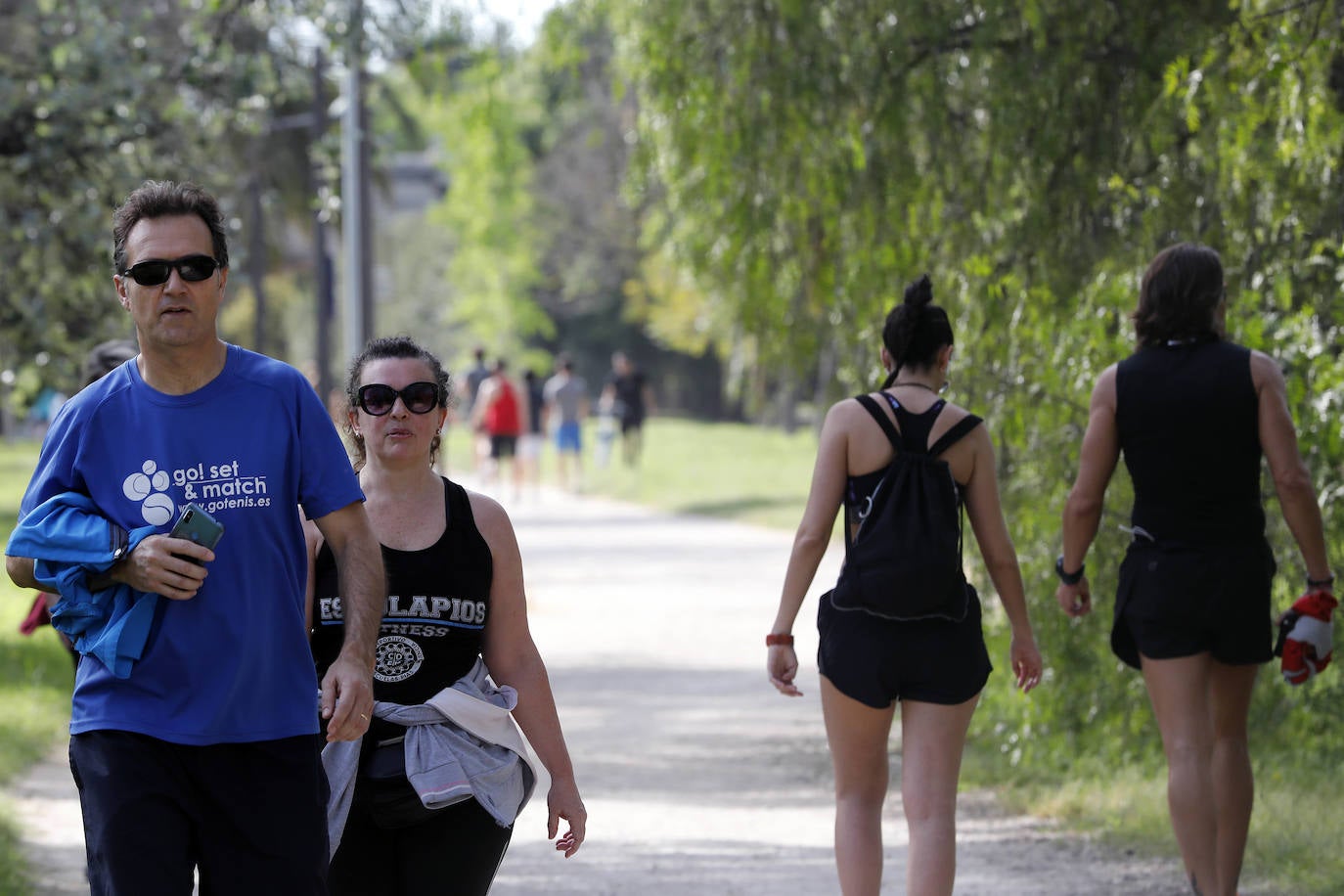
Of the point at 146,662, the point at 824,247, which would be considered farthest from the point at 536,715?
the point at 824,247

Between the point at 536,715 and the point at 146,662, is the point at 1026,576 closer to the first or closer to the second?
the point at 536,715

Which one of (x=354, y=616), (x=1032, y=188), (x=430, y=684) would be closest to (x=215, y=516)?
(x=354, y=616)

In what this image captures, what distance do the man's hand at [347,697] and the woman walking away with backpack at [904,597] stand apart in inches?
74.0

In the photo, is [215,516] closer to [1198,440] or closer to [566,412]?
[1198,440]

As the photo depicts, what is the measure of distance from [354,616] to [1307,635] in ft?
10.0

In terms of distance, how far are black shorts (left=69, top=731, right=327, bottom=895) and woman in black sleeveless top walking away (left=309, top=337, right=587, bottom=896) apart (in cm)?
35

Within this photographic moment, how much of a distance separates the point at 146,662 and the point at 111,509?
28 centimetres

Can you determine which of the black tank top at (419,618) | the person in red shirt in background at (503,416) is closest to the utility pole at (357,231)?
the person in red shirt in background at (503,416)

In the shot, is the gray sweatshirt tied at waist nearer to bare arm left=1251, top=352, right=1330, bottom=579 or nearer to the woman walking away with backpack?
the woman walking away with backpack

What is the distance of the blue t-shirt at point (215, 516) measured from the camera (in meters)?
3.48

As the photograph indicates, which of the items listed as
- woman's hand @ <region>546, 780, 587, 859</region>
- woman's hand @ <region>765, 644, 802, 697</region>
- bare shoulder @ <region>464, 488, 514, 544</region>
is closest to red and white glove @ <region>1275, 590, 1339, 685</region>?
woman's hand @ <region>765, 644, 802, 697</region>

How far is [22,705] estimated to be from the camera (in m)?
10.3

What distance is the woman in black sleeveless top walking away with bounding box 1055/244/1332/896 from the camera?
5395mm

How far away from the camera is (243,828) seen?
353 centimetres
